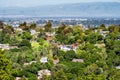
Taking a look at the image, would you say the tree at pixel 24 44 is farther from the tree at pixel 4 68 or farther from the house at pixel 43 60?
the tree at pixel 4 68

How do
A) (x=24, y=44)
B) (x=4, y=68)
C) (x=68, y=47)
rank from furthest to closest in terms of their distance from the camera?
1. (x=68, y=47)
2. (x=24, y=44)
3. (x=4, y=68)

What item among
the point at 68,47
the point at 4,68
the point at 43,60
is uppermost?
the point at 4,68

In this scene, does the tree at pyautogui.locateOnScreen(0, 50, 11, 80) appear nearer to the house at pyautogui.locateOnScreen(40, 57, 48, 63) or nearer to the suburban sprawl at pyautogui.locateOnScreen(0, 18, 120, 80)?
the suburban sprawl at pyautogui.locateOnScreen(0, 18, 120, 80)

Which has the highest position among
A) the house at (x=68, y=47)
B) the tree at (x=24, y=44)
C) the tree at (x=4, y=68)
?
the tree at (x=4, y=68)

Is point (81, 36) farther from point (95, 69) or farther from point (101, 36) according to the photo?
point (95, 69)

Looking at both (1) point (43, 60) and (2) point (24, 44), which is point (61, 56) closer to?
(1) point (43, 60)

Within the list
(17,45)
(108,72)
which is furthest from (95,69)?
(17,45)

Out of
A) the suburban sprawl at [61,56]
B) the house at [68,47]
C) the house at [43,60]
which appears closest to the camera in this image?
the suburban sprawl at [61,56]

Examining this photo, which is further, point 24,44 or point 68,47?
point 68,47

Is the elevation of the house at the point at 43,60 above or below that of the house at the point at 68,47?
above

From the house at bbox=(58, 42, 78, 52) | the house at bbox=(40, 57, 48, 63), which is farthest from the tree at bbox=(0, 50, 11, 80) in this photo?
the house at bbox=(58, 42, 78, 52)

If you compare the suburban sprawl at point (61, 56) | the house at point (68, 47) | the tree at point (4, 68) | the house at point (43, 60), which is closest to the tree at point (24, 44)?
the suburban sprawl at point (61, 56)

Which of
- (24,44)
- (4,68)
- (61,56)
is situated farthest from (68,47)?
(4,68)
